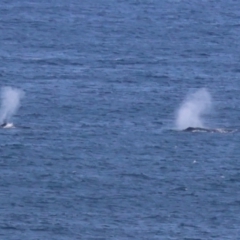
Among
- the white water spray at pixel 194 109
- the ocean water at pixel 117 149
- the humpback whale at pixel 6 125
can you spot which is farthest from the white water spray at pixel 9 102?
the white water spray at pixel 194 109

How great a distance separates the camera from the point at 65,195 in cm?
11862

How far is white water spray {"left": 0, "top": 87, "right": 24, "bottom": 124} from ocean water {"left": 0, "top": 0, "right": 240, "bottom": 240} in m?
0.93

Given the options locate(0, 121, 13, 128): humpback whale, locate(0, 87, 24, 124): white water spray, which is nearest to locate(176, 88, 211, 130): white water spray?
locate(0, 121, 13, 128): humpback whale

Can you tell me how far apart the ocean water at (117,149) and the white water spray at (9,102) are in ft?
3.06

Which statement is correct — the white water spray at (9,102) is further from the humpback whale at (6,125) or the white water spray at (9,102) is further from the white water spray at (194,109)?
the white water spray at (194,109)

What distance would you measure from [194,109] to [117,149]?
18773 millimetres

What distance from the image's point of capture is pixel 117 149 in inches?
5212

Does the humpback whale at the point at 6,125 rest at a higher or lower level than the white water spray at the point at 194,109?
lower

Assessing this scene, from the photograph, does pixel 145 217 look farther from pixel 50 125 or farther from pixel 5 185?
pixel 50 125

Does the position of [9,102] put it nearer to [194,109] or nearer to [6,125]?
[6,125]

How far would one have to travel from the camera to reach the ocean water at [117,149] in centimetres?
11275

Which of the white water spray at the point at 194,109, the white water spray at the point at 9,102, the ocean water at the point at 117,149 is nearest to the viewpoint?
the ocean water at the point at 117,149

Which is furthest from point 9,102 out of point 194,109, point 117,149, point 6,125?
point 117,149

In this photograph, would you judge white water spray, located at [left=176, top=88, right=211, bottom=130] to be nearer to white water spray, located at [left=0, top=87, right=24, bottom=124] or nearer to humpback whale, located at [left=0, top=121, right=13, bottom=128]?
humpback whale, located at [left=0, top=121, right=13, bottom=128]
